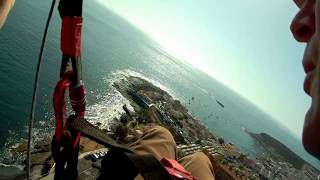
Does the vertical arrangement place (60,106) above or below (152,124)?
above

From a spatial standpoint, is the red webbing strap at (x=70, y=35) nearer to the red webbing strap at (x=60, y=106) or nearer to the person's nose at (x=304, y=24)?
the red webbing strap at (x=60, y=106)

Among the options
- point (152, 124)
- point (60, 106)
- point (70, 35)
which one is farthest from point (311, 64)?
point (152, 124)

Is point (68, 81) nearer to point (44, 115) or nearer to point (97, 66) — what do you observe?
point (44, 115)

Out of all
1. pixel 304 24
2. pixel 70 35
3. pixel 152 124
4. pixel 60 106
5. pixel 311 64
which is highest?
pixel 304 24

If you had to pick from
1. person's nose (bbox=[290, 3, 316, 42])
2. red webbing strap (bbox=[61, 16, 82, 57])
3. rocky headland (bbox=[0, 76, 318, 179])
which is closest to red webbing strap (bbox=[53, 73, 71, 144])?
red webbing strap (bbox=[61, 16, 82, 57])

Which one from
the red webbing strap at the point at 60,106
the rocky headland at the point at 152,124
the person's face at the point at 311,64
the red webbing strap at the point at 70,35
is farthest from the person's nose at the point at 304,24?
the rocky headland at the point at 152,124

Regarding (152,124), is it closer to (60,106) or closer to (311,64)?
(60,106)

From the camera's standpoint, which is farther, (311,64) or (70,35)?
(70,35)
